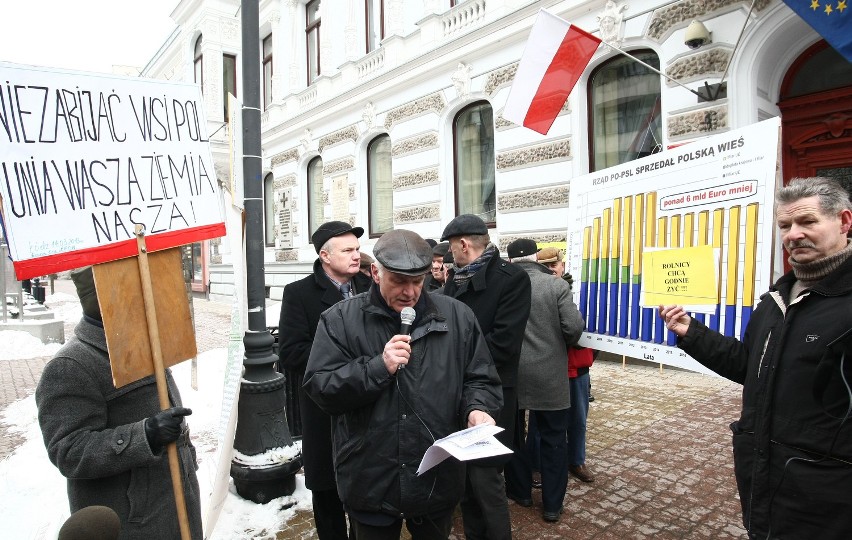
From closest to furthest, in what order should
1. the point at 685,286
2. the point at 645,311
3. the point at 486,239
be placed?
the point at 685,286 → the point at 645,311 → the point at 486,239

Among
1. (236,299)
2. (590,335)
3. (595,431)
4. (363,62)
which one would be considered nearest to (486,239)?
(590,335)

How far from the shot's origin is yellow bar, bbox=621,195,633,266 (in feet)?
10.7

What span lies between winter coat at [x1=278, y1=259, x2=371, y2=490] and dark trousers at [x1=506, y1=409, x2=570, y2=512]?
153 centimetres

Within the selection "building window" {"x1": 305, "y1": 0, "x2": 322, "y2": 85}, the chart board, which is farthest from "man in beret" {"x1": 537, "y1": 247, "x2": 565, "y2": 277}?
"building window" {"x1": 305, "y1": 0, "x2": 322, "y2": 85}

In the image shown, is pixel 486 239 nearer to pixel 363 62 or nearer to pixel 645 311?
pixel 645 311

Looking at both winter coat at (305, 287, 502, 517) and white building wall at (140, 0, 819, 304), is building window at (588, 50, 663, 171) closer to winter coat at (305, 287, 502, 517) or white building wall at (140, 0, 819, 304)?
white building wall at (140, 0, 819, 304)

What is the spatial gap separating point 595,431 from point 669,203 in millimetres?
3217

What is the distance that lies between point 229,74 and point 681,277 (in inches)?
937

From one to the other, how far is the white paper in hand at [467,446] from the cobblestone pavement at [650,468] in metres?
1.92

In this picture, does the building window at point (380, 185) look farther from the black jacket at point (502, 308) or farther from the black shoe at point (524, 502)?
A: the black jacket at point (502, 308)

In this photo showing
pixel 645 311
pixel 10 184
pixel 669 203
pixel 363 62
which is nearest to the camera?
pixel 10 184

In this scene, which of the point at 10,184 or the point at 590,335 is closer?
the point at 10,184

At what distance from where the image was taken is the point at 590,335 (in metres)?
3.73

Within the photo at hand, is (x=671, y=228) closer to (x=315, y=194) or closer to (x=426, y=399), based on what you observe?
(x=426, y=399)
